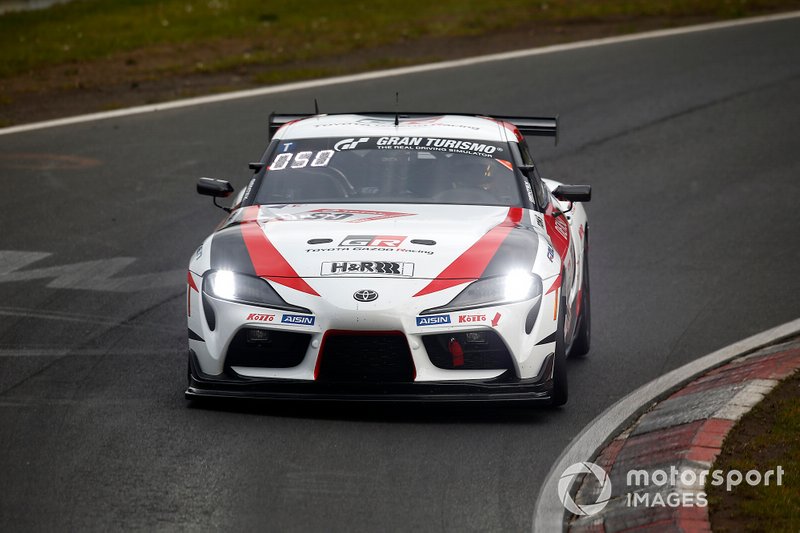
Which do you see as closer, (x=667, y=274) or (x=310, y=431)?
(x=310, y=431)

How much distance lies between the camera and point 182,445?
645 centimetres

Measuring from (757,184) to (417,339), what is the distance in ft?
27.4

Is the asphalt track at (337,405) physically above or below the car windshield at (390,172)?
below

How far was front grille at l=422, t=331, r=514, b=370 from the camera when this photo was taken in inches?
265

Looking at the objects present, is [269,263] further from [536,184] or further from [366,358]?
[536,184]

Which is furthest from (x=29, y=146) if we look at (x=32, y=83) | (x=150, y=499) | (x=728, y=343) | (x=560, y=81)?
(x=150, y=499)

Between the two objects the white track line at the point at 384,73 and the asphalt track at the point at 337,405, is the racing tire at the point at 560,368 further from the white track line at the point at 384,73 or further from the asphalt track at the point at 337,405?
the white track line at the point at 384,73

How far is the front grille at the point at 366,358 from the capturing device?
6715 millimetres

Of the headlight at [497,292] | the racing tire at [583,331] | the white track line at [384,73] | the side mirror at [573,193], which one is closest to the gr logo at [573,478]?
the headlight at [497,292]

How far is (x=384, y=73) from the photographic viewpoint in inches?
771

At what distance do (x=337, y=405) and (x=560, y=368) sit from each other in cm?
118

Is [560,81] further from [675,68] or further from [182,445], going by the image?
[182,445]

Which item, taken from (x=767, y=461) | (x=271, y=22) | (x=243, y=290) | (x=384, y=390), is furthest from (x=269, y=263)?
(x=271, y=22)

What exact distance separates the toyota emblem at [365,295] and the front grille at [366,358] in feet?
0.57
